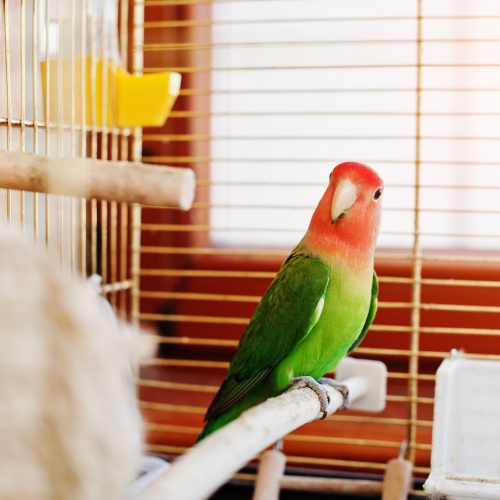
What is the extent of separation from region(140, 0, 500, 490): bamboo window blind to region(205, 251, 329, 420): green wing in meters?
0.33

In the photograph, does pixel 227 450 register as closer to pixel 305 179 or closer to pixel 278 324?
pixel 278 324

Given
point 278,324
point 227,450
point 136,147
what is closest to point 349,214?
point 278,324

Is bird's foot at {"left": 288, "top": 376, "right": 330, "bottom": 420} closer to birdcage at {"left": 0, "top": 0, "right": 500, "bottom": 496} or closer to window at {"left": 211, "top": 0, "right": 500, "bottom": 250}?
birdcage at {"left": 0, "top": 0, "right": 500, "bottom": 496}

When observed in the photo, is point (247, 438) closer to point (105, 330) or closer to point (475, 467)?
point (105, 330)

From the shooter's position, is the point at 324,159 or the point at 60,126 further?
the point at 324,159

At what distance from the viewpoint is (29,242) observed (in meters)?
0.35

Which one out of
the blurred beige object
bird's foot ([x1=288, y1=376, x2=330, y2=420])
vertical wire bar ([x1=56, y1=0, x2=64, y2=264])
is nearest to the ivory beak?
bird's foot ([x1=288, y1=376, x2=330, y2=420])

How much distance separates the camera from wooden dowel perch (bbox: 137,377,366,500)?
39 centimetres

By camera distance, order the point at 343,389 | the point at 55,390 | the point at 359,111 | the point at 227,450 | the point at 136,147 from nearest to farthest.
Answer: the point at 55,390
the point at 227,450
the point at 343,389
the point at 136,147
the point at 359,111

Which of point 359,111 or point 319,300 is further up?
point 359,111

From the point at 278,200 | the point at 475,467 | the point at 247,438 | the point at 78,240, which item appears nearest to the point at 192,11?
the point at 278,200

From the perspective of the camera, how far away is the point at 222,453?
44 cm

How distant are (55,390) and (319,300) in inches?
23.5

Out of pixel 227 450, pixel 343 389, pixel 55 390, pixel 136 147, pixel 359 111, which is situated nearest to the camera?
pixel 55 390
